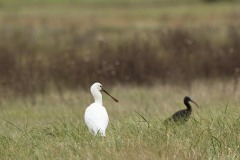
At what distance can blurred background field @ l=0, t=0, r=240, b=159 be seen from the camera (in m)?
6.64

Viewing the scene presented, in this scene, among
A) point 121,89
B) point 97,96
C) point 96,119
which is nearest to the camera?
point 96,119

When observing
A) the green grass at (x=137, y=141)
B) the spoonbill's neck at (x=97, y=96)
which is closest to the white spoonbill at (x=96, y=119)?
the green grass at (x=137, y=141)

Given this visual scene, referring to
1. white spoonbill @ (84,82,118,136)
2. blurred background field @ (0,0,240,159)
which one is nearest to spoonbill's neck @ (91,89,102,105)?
white spoonbill @ (84,82,118,136)

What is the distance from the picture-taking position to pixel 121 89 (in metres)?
15.1

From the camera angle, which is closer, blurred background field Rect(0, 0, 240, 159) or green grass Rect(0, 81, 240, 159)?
green grass Rect(0, 81, 240, 159)

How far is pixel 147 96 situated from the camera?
1400 centimetres

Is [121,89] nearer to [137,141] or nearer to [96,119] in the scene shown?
[96,119]

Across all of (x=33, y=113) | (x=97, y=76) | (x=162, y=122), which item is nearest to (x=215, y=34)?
(x=97, y=76)

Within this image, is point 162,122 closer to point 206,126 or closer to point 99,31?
point 206,126

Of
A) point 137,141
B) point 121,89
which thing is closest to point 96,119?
point 137,141

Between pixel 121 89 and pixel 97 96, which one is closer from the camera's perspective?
pixel 97 96

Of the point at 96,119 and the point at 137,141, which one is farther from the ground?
the point at 137,141

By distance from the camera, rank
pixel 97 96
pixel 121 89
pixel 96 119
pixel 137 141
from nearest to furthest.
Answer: pixel 137 141 < pixel 96 119 < pixel 97 96 < pixel 121 89

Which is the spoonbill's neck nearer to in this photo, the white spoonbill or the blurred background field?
the white spoonbill
